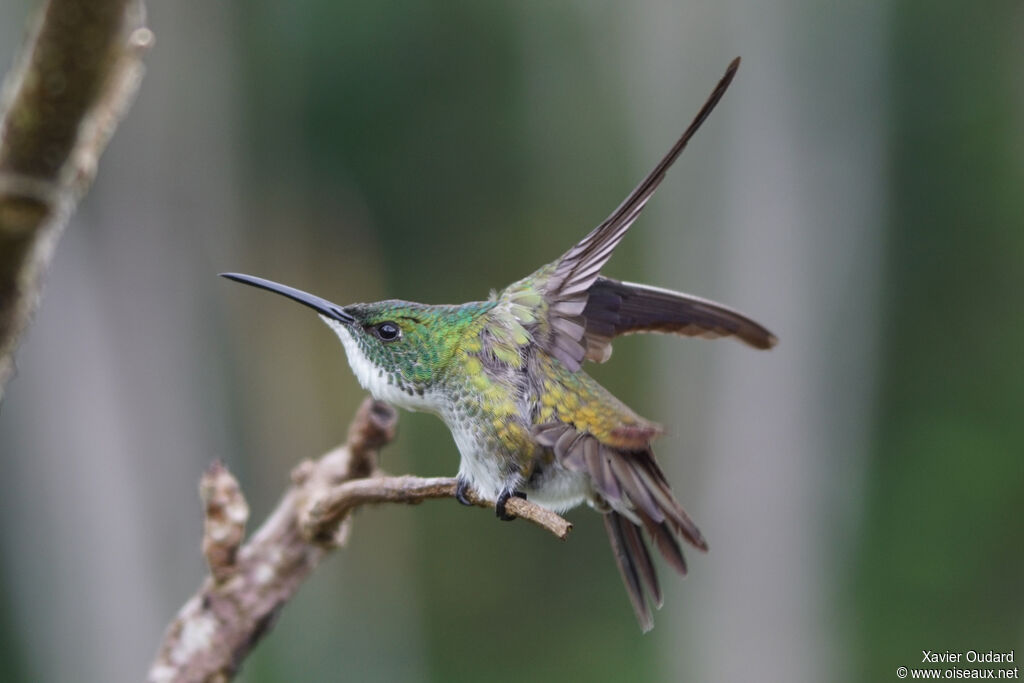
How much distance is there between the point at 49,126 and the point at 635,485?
145cm

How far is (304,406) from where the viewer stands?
13148mm

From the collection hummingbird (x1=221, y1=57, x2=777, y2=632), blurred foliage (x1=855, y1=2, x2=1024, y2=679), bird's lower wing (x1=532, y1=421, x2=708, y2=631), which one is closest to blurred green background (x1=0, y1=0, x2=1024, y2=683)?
blurred foliage (x1=855, y1=2, x2=1024, y2=679)

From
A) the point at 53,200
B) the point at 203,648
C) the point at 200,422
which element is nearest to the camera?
the point at 53,200

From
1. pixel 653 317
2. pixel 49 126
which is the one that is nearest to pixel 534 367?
pixel 653 317

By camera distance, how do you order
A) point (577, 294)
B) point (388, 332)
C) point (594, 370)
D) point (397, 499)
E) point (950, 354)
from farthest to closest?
1. point (950, 354)
2. point (594, 370)
3. point (388, 332)
4. point (577, 294)
5. point (397, 499)

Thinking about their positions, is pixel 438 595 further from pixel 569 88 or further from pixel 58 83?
pixel 58 83

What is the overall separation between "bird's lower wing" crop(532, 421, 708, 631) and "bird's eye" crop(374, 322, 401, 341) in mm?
466

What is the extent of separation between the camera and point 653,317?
9.18 ft

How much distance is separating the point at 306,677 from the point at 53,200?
10.3m

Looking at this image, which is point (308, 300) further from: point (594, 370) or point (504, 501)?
point (594, 370)

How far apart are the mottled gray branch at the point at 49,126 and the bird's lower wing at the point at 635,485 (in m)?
1.22

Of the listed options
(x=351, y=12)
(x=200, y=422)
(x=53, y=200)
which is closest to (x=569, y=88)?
(x=351, y=12)

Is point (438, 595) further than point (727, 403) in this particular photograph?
Yes

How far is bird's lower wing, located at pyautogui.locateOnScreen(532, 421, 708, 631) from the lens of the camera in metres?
2.30
